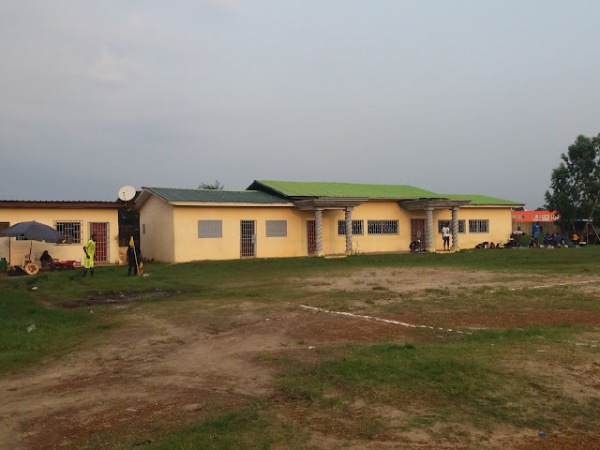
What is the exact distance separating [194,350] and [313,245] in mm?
21817

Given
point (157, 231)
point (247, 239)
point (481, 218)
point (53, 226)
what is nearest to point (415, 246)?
point (481, 218)

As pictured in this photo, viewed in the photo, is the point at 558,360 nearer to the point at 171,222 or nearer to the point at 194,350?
the point at 194,350

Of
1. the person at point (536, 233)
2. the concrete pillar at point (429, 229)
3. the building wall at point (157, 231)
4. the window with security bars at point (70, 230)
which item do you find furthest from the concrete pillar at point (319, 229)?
the person at point (536, 233)

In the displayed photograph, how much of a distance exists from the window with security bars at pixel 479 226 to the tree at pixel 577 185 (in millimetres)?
8925

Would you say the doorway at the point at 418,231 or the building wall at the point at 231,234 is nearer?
the building wall at the point at 231,234

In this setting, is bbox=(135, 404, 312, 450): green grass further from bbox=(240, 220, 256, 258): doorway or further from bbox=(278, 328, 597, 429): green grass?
bbox=(240, 220, 256, 258): doorway

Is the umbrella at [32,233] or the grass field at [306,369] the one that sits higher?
Result: the umbrella at [32,233]

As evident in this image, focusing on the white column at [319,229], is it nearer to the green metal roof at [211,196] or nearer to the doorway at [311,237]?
the doorway at [311,237]

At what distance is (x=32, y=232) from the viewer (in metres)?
20.7

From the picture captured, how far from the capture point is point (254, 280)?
1853 centimetres

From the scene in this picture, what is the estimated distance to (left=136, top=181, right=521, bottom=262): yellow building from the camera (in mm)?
25906

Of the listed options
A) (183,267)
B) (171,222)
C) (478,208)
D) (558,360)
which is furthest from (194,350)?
(478,208)

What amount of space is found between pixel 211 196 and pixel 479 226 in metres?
18.6

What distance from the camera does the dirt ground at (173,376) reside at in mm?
4828
